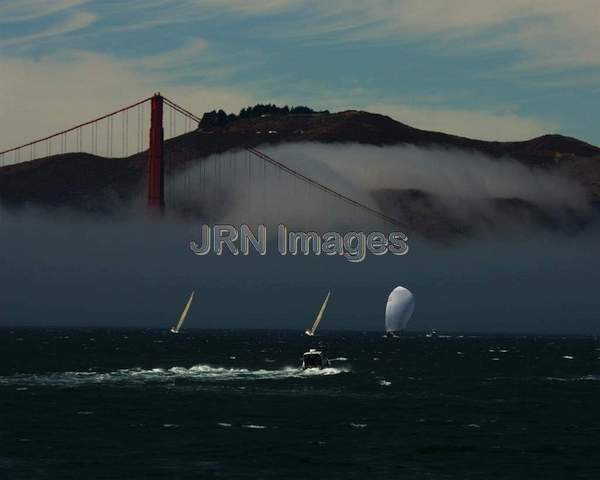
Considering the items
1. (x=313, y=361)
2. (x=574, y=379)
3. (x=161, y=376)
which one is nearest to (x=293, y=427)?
(x=161, y=376)

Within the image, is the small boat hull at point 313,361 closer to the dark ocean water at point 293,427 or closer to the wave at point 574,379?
the dark ocean water at point 293,427

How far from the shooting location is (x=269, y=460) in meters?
83.7

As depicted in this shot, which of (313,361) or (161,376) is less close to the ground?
(313,361)

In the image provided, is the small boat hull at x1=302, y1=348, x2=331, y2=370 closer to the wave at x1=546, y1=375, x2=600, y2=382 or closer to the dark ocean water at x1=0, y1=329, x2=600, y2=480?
the dark ocean water at x1=0, y1=329, x2=600, y2=480

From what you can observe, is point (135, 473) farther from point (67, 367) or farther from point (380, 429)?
point (67, 367)

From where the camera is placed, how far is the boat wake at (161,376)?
152500 millimetres

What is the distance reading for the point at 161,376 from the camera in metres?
164

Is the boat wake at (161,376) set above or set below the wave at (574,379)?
above

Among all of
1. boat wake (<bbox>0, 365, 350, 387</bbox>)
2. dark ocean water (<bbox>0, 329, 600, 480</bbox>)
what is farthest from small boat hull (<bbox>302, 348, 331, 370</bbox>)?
dark ocean water (<bbox>0, 329, 600, 480</bbox>)

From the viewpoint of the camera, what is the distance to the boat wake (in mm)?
152500

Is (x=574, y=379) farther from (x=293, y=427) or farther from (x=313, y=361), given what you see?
(x=293, y=427)

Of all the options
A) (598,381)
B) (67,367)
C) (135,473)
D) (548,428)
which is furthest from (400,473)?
(67,367)

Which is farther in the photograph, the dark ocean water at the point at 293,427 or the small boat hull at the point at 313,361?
the small boat hull at the point at 313,361

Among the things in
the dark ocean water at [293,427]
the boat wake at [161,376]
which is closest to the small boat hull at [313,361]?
the boat wake at [161,376]
